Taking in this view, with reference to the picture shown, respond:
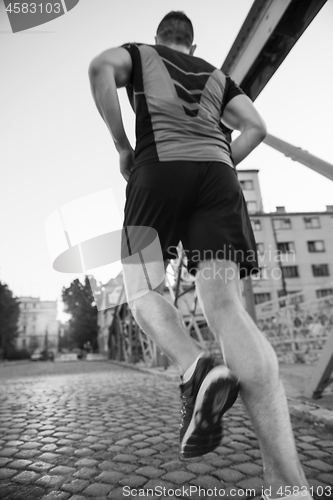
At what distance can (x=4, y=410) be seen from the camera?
390 cm

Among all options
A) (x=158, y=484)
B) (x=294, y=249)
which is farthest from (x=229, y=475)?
(x=294, y=249)

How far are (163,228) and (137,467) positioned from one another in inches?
54.7

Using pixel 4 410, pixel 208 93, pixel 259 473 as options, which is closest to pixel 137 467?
pixel 259 473

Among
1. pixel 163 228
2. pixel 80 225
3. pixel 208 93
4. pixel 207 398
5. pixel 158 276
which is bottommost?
pixel 207 398

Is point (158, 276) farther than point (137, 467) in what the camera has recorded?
No

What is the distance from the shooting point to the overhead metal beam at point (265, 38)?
8.38ft

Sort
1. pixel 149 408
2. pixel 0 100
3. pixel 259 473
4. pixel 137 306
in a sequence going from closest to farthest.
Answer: pixel 137 306, pixel 259 473, pixel 149 408, pixel 0 100

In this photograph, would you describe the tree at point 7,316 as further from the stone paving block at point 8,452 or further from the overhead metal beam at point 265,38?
the overhead metal beam at point 265,38

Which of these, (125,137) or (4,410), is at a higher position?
(125,137)

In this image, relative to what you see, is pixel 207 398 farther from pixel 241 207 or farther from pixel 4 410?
pixel 4 410

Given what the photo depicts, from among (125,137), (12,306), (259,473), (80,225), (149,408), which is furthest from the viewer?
(12,306)

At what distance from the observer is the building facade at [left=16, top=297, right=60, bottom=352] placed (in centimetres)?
8225

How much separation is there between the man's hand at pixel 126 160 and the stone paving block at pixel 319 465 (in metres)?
1.74

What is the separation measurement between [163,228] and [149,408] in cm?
310
